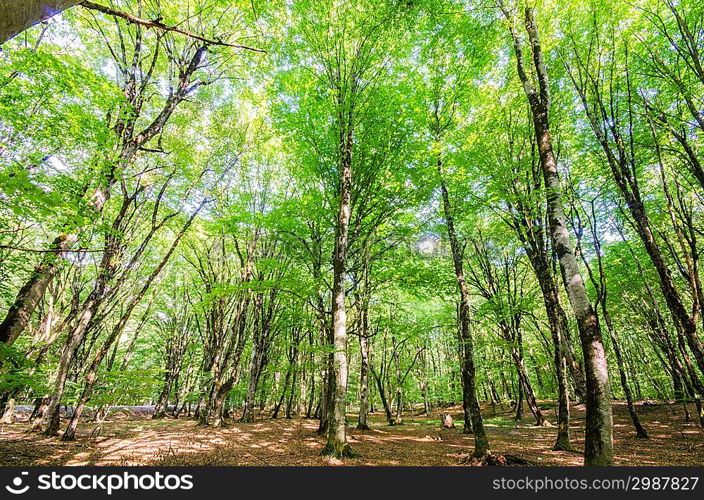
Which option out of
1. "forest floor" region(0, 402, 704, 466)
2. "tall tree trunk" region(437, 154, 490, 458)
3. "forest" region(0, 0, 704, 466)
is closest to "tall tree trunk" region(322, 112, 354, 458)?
"forest" region(0, 0, 704, 466)

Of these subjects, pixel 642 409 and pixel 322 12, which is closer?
pixel 322 12

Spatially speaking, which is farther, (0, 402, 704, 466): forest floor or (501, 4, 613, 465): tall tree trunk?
(0, 402, 704, 466): forest floor

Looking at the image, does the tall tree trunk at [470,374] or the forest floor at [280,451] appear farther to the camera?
the tall tree trunk at [470,374]

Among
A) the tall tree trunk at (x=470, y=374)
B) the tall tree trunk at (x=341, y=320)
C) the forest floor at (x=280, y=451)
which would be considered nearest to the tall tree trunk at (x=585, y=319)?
the tall tree trunk at (x=470, y=374)

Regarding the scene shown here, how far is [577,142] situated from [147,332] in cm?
3897

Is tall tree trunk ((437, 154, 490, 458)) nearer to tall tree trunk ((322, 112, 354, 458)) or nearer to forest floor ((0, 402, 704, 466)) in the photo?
forest floor ((0, 402, 704, 466))

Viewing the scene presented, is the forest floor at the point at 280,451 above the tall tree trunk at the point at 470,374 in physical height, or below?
below

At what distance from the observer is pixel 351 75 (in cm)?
988

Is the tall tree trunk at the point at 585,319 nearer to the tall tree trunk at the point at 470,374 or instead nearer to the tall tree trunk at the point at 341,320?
the tall tree trunk at the point at 470,374

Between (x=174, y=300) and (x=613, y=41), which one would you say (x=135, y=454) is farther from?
(x=174, y=300)

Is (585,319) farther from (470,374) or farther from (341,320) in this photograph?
(341,320)

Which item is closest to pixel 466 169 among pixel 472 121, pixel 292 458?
pixel 472 121

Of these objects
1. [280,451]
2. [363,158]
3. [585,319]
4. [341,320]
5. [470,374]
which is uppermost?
[363,158]

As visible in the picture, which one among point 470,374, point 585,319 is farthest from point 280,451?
point 585,319
